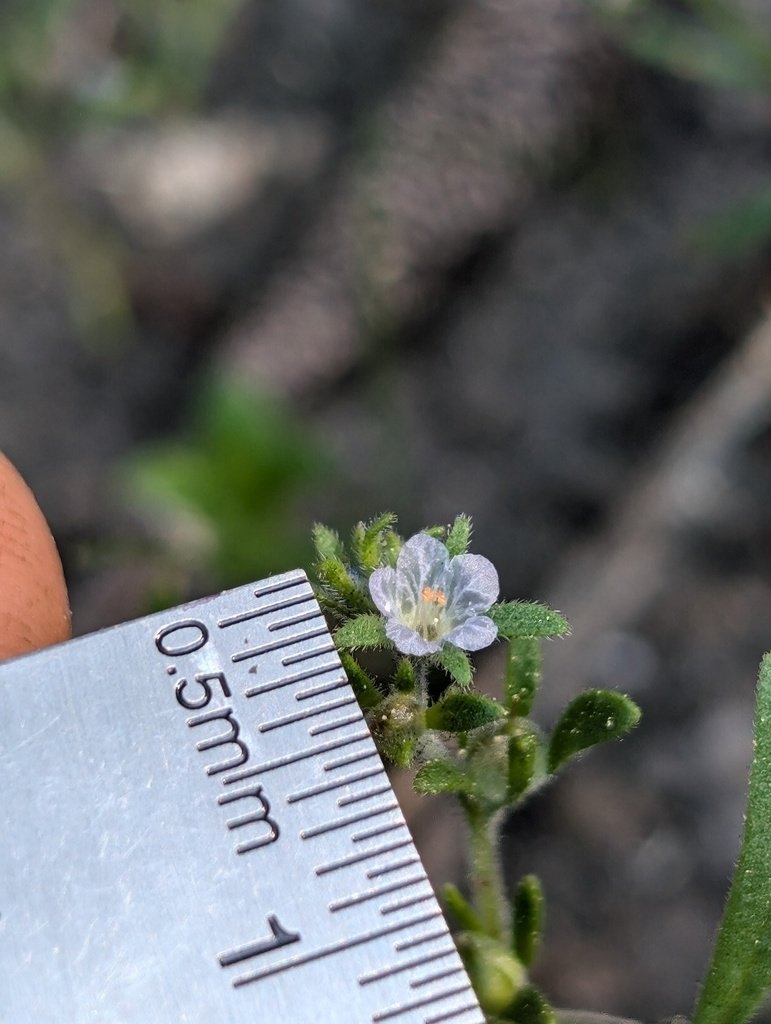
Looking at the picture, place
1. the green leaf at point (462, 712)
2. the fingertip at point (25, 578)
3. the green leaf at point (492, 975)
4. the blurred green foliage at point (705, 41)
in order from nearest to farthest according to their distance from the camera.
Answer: the green leaf at point (462, 712) < the green leaf at point (492, 975) < the fingertip at point (25, 578) < the blurred green foliage at point (705, 41)

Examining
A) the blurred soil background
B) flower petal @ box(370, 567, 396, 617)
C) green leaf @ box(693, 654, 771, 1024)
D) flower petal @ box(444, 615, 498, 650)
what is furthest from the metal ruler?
the blurred soil background

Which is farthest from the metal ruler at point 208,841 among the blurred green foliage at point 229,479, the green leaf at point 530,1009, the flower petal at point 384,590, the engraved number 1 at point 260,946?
the blurred green foliage at point 229,479

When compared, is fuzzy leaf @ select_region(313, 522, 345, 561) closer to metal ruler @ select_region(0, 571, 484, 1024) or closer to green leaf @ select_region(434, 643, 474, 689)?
metal ruler @ select_region(0, 571, 484, 1024)

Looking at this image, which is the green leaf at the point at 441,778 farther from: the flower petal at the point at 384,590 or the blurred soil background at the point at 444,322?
the blurred soil background at the point at 444,322

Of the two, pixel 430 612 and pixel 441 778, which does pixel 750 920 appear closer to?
pixel 441 778

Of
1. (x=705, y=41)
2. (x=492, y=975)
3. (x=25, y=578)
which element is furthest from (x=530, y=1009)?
(x=705, y=41)

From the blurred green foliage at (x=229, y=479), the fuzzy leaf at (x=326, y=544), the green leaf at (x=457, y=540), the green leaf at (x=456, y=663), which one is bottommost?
the green leaf at (x=456, y=663)
